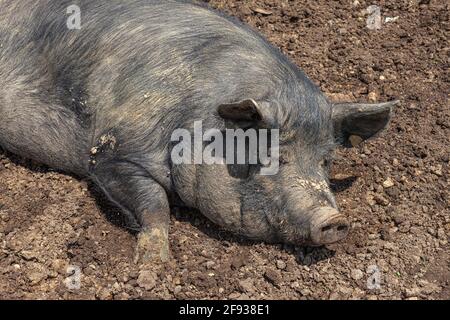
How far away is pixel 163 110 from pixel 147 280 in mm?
1051

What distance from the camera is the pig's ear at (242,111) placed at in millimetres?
3833

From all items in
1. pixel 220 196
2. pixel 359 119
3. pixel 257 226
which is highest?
pixel 359 119

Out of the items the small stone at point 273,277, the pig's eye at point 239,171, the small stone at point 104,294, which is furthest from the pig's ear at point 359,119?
the small stone at point 104,294

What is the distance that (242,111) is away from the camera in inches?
154

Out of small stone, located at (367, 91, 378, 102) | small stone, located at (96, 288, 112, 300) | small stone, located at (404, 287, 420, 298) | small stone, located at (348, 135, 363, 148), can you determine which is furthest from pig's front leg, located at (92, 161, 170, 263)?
small stone, located at (367, 91, 378, 102)

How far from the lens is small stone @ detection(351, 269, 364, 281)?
4.19 m

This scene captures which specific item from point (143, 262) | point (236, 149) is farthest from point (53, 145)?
point (236, 149)

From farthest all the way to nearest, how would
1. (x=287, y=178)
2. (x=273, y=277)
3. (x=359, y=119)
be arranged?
(x=359, y=119) → (x=273, y=277) → (x=287, y=178)

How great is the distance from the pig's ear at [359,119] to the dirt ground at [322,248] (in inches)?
20.8

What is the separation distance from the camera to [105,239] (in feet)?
14.8

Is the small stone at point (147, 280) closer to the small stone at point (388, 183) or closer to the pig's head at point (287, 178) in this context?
the pig's head at point (287, 178)

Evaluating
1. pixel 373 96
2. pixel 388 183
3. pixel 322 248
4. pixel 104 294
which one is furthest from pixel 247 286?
pixel 373 96

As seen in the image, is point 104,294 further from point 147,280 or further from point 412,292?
point 412,292
